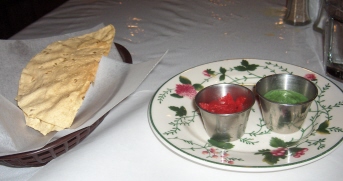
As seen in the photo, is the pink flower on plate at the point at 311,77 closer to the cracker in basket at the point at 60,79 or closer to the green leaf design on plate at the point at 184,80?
the green leaf design on plate at the point at 184,80

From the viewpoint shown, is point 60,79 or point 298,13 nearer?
point 60,79

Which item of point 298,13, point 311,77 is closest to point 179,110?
point 311,77

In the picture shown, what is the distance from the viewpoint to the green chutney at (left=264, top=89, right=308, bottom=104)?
94 cm

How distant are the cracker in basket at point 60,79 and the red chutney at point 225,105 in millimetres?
338

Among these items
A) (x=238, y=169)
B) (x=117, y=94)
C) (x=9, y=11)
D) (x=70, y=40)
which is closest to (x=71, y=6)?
(x=70, y=40)

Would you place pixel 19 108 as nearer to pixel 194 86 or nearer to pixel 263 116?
pixel 194 86

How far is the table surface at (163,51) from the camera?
84 centimetres

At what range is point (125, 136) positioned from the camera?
0.96 m

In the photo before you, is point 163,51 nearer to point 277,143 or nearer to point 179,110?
point 179,110

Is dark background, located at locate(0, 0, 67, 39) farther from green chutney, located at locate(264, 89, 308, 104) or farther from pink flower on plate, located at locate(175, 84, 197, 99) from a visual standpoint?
green chutney, located at locate(264, 89, 308, 104)

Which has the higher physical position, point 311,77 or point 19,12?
point 311,77

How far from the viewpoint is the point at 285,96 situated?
958mm

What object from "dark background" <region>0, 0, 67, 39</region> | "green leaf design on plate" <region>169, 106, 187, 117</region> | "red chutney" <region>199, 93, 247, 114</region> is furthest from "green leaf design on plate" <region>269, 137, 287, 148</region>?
"dark background" <region>0, 0, 67, 39</region>

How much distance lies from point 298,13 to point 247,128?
78cm
